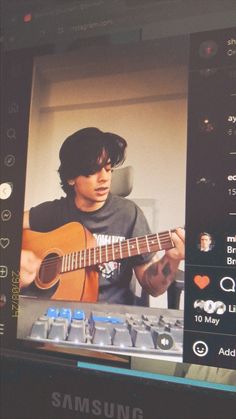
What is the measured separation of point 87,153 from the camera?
76 centimetres

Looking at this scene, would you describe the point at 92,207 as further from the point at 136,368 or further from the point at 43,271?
the point at 136,368

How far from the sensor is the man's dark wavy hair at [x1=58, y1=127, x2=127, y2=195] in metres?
0.73

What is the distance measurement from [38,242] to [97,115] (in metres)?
0.24

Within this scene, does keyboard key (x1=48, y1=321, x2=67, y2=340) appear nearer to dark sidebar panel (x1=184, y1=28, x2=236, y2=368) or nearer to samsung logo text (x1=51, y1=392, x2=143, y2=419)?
samsung logo text (x1=51, y1=392, x2=143, y2=419)

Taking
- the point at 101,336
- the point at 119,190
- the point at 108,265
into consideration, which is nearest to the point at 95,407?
the point at 101,336

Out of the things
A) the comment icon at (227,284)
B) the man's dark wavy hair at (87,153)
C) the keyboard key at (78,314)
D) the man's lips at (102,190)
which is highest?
the man's dark wavy hair at (87,153)

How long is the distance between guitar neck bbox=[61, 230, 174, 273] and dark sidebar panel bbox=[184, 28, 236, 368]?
45 mm

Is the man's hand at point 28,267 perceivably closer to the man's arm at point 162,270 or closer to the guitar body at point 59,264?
the guitar body at point 59,264

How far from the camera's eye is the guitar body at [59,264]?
0.72 metres

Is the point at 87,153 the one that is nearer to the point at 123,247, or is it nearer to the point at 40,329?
the point at 123,247

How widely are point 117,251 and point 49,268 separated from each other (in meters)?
0.13

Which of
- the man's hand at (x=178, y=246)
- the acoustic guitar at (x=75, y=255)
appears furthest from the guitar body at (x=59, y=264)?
the man's hand at (x=178, y=246)

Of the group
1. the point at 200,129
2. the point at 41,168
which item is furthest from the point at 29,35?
the point at 200,129

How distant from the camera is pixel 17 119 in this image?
801mm
